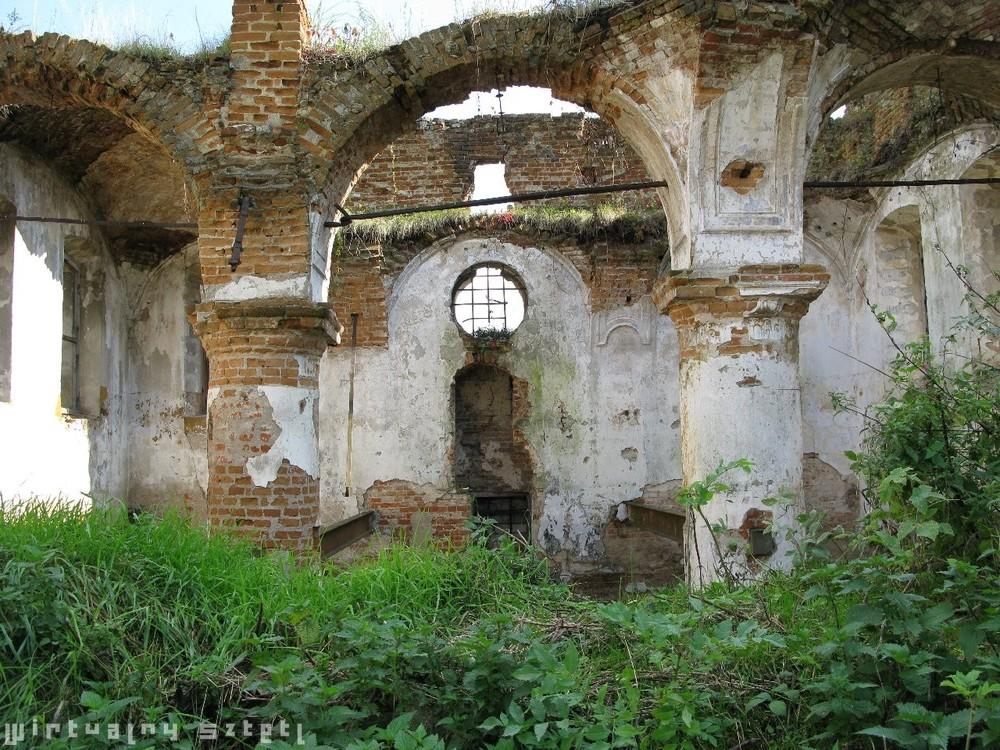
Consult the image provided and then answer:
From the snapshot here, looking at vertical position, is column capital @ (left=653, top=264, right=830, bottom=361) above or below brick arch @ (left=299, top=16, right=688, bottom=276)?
below

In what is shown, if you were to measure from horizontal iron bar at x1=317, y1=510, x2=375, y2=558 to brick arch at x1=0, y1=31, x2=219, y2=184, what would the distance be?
3.33 m

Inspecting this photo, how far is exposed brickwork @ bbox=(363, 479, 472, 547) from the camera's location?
11008 millimetres

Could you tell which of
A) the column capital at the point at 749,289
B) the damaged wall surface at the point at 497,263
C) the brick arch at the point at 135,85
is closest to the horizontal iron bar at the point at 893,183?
the damaged wall surface at the point at 497,263

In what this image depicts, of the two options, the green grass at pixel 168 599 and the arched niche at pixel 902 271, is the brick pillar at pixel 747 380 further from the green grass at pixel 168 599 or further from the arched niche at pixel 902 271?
the arched niche at pixel 902 271

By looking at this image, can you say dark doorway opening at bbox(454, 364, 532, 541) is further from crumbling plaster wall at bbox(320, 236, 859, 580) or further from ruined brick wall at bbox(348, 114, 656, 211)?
ruined brick wall at bbox(348, 114, 656, 211)

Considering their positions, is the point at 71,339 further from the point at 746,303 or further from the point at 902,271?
the point at 902,271

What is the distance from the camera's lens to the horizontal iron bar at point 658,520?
878 cm

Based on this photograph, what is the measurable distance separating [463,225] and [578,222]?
1593mm

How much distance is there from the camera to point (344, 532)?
9023 millimetres

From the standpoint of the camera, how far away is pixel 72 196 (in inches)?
400

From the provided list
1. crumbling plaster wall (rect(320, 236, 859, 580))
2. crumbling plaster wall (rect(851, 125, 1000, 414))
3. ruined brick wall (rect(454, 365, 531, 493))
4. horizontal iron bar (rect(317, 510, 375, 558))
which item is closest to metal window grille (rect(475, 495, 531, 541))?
ruined brick wall (rect(454, 365, 531, 493))

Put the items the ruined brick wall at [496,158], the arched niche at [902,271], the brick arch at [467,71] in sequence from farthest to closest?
the ruined brick wall at [496,158], the arched niche at [902,271], the brick arch at [467,71]

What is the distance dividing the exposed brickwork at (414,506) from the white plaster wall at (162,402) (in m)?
2.57

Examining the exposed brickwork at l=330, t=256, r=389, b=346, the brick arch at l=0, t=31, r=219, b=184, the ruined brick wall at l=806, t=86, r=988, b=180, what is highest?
the ruined brick wall at l=806, t=86, r=988, b=180
